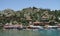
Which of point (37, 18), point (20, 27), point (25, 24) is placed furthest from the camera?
point (37, 18)

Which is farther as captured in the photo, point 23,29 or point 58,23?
point 58,23

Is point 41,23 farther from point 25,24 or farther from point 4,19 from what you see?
point 4,19

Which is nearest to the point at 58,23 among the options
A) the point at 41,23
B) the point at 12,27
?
the point at 41,23

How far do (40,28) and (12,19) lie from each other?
773 cm

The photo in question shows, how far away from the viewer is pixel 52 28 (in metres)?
51.6

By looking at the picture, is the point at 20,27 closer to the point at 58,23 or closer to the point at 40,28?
the point at 40,28

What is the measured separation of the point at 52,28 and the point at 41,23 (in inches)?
173

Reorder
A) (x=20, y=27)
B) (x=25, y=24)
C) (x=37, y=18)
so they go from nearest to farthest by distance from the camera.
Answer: (x=20, y=27)
(x=25, y=24)
(x=37, y=18)

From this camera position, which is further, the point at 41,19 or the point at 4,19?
the point at 41,19

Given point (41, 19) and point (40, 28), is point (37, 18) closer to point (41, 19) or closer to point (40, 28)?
point (41, 19)

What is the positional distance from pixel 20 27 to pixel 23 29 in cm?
78

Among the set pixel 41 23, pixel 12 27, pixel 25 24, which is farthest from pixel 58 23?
pixel 12 27

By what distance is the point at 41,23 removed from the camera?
5522 centimetres

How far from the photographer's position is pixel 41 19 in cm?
5866
